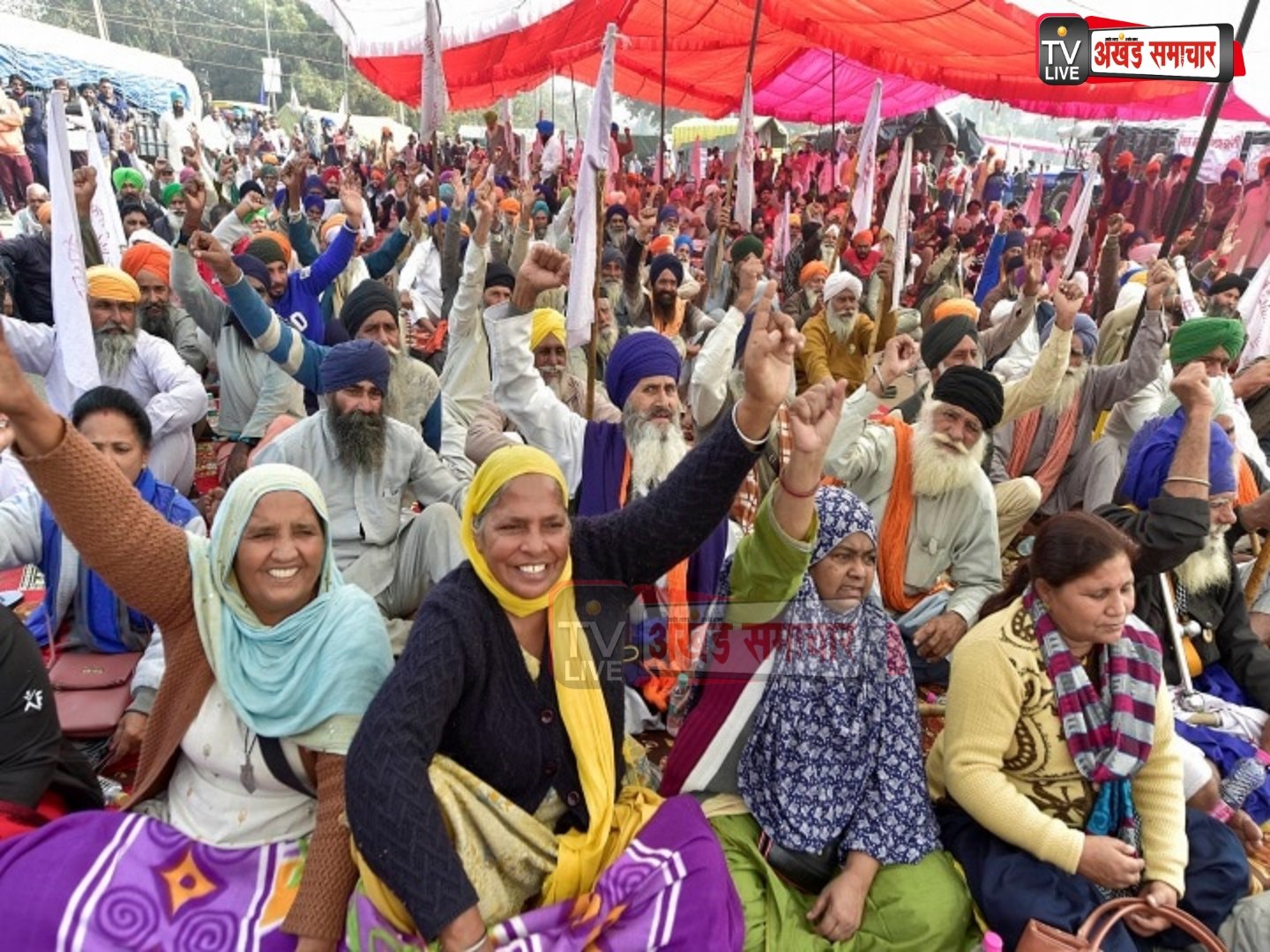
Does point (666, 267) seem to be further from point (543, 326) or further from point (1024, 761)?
point (1024, 761)

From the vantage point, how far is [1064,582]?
7.07 ft

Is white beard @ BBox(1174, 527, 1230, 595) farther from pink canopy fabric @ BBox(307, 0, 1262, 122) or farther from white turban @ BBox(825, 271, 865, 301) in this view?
pink canopy fabric @ BBox(307, 0, 1262, 122)

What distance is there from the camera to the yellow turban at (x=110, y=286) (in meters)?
4.18

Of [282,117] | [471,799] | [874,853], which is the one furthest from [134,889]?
[282,117]

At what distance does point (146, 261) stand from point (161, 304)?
0.91 feet

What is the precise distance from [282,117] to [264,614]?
2769 centimetres

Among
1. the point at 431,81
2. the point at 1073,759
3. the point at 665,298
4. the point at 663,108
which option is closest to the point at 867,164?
the point at 665,298

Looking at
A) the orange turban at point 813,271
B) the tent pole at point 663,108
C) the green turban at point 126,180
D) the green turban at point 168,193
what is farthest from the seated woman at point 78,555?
the green turban at point 126,180

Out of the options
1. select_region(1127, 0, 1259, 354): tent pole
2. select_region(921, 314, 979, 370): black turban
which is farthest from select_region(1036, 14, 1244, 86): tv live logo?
select_region(921, 314, 979, 370): black turban

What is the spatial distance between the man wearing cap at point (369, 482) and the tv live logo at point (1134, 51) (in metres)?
4.48

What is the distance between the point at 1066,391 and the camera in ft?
15.5

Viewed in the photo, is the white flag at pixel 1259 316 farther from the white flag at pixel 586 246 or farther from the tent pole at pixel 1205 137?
the white flag at pixel 586 246

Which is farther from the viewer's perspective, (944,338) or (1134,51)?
(1134,51)

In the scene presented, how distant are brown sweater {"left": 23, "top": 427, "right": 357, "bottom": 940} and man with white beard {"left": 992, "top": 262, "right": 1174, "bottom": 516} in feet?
13.5
